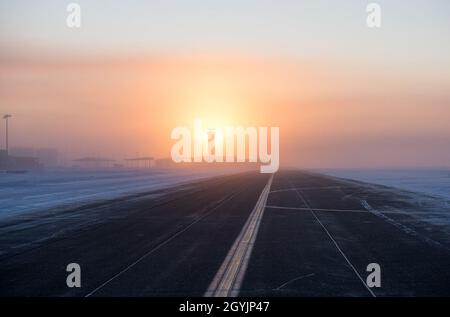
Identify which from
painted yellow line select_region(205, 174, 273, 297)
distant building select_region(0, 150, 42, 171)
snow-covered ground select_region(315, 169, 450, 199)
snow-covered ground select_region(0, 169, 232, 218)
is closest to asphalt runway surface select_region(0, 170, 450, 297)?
painted yellow line select_region(205, 174, 273, 297)

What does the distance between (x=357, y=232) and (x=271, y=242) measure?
4257 mm

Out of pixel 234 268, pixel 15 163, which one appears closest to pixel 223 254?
pixel 234 268

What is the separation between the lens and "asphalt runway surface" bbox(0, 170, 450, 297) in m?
9.65

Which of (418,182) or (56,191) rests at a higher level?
(56,191)

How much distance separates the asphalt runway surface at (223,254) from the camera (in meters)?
9.65

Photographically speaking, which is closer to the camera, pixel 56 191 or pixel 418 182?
pixel 56 191

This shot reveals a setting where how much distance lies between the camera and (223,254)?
43.2 feet

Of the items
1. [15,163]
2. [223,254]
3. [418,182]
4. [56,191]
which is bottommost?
[418,182]

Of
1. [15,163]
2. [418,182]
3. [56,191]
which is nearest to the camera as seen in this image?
[56,191]

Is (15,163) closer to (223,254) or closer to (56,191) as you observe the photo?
(56,191)

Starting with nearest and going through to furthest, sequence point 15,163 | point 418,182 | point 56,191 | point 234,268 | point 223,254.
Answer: point 234,268
point 223,254
point 56,191
point 418,182
point 15,163
